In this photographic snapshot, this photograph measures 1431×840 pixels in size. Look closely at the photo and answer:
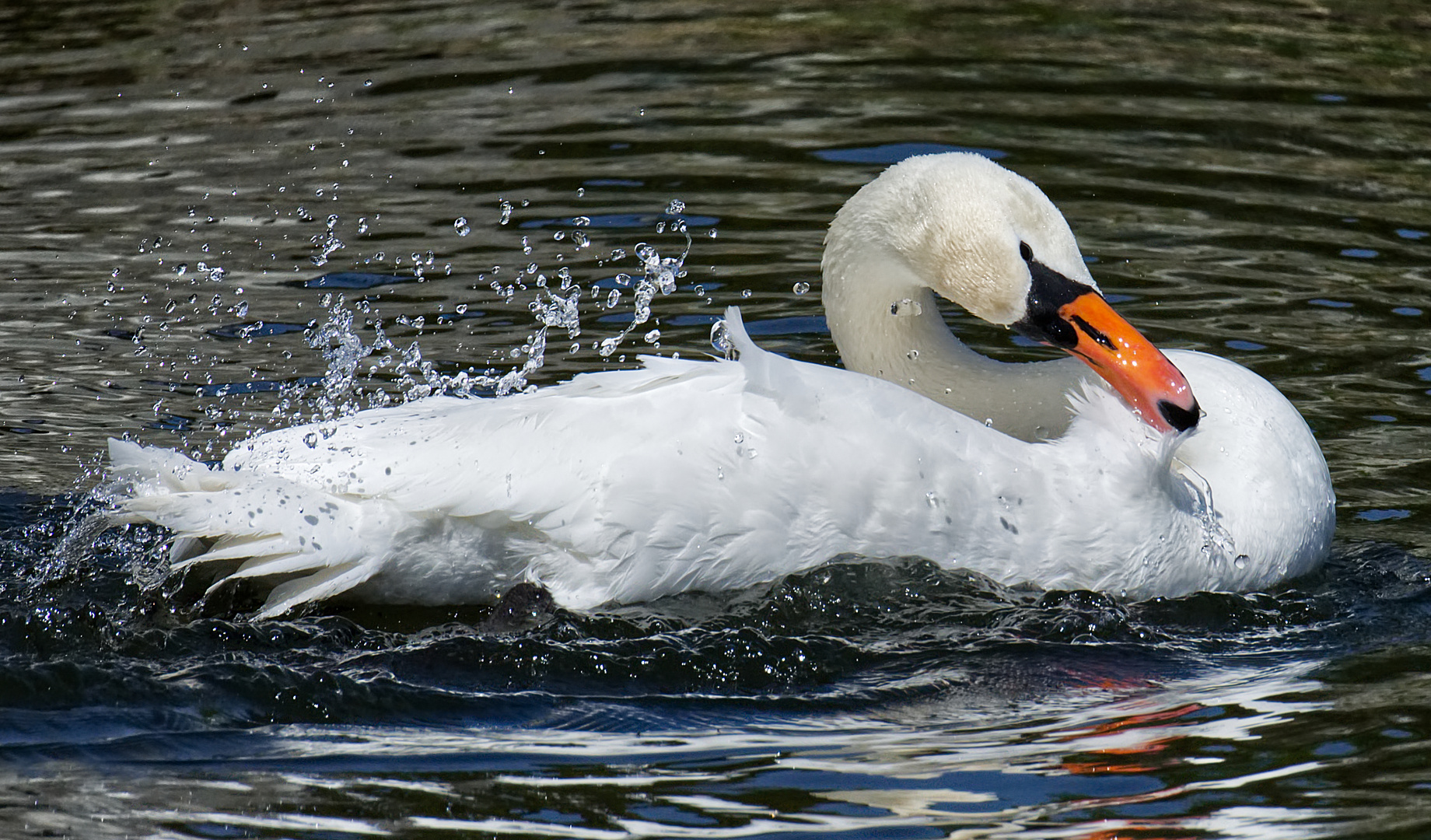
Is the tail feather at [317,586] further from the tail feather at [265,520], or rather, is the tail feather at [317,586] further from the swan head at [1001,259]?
the swan head at [1001,259]

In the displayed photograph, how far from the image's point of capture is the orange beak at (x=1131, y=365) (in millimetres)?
4664

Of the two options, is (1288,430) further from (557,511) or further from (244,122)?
(244,122)

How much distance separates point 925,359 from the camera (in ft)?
17.3

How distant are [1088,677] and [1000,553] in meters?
0.40

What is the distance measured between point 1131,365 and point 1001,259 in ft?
1.50

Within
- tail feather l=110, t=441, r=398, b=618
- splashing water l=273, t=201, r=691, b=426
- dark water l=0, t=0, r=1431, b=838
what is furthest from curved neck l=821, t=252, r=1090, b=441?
tail feather l=110, t=441, r=398, b=618

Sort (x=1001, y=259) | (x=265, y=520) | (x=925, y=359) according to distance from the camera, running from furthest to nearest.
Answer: (x=925, y=359) → (x=1001, y=259) → (x=265, y=520)

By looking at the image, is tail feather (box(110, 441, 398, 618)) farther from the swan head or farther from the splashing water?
the swan head

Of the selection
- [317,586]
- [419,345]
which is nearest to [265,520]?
[317,586]

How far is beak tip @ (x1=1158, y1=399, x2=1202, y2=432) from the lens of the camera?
15.3 feet

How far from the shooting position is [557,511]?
4500mm

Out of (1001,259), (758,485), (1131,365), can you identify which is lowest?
(758,485)

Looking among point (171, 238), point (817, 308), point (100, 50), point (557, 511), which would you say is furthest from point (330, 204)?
point (557, 511)

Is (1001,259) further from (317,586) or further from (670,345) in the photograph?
(670,345)
